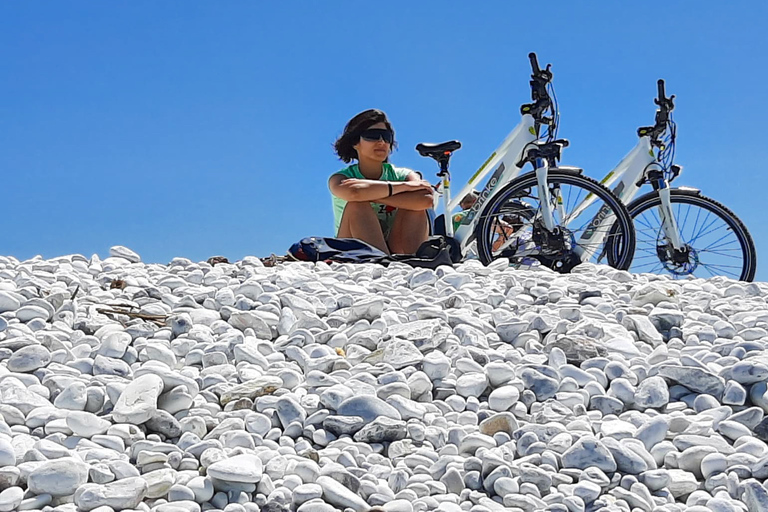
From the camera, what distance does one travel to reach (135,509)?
5.37 ft

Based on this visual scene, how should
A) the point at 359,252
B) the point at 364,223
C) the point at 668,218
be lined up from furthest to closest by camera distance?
the point at 668,218 → the point at 364,223 → the point at 359,252

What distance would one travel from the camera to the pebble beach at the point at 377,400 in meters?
1.72

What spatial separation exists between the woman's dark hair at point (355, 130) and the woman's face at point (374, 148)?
0.04m

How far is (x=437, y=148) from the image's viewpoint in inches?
238

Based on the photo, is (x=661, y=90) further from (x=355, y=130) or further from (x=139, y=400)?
(x=139, y=400)

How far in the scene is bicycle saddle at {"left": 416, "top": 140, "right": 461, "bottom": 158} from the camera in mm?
6035

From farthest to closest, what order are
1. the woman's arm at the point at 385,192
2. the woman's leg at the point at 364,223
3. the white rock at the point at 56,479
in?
the woman's leg at the point at 364,223 < the woman's arm at the point at 385,192 < the white rock at the point at 56,479

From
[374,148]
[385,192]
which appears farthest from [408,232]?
[374,148]

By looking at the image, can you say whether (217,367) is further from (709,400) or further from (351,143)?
(351,143)

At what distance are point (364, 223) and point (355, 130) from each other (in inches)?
27.8

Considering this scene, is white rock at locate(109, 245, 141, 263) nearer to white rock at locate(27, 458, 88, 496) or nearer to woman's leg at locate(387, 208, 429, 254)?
woman's leg at locate(387, 208, 429, 254)

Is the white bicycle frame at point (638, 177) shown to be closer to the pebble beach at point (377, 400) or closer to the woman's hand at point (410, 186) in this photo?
the woman's hand at point (410, 186)

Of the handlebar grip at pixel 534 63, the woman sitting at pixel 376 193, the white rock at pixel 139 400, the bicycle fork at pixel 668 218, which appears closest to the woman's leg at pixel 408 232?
the woman sitting at pixel 376 193

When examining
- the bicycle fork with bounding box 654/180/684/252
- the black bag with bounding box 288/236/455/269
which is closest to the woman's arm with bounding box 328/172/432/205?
the black bag with bounding box 288/236/455/269
